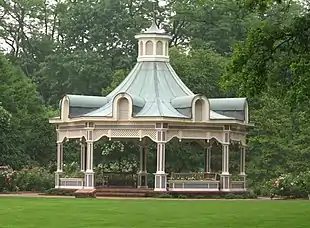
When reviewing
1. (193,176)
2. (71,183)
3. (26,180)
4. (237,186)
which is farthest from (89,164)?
(237,186)

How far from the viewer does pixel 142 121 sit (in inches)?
1620

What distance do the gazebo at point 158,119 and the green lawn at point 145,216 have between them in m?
10.3

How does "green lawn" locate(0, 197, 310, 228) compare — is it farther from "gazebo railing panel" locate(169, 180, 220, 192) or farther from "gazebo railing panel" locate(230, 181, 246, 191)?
"gazebo railing panel" locate(230, 181, 246, 191)

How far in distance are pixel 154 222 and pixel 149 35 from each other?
23.3 metres

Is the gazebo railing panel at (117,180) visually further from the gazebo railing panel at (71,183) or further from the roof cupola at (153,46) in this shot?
the roof cupola at (153,46)

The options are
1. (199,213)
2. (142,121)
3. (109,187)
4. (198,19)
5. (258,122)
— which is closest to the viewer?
(199,213)

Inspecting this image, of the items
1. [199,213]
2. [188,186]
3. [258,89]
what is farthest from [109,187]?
[258,89]

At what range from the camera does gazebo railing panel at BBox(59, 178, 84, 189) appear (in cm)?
4241

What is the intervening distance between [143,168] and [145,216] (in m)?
21.7

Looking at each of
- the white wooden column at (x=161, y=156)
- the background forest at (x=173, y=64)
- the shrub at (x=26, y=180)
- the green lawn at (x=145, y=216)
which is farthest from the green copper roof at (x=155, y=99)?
the green lawn at (x=145, y=216)

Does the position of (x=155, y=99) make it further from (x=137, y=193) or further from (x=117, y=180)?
(x=117, y=180)

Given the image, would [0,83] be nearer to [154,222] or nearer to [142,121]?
[142,121]

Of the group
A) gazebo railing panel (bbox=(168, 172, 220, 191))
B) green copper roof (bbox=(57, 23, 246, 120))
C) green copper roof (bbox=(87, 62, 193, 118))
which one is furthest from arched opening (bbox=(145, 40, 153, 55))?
gazebo railing panel (bbox=(168, 172, 220, 191))

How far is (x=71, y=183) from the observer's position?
42.8 meters
